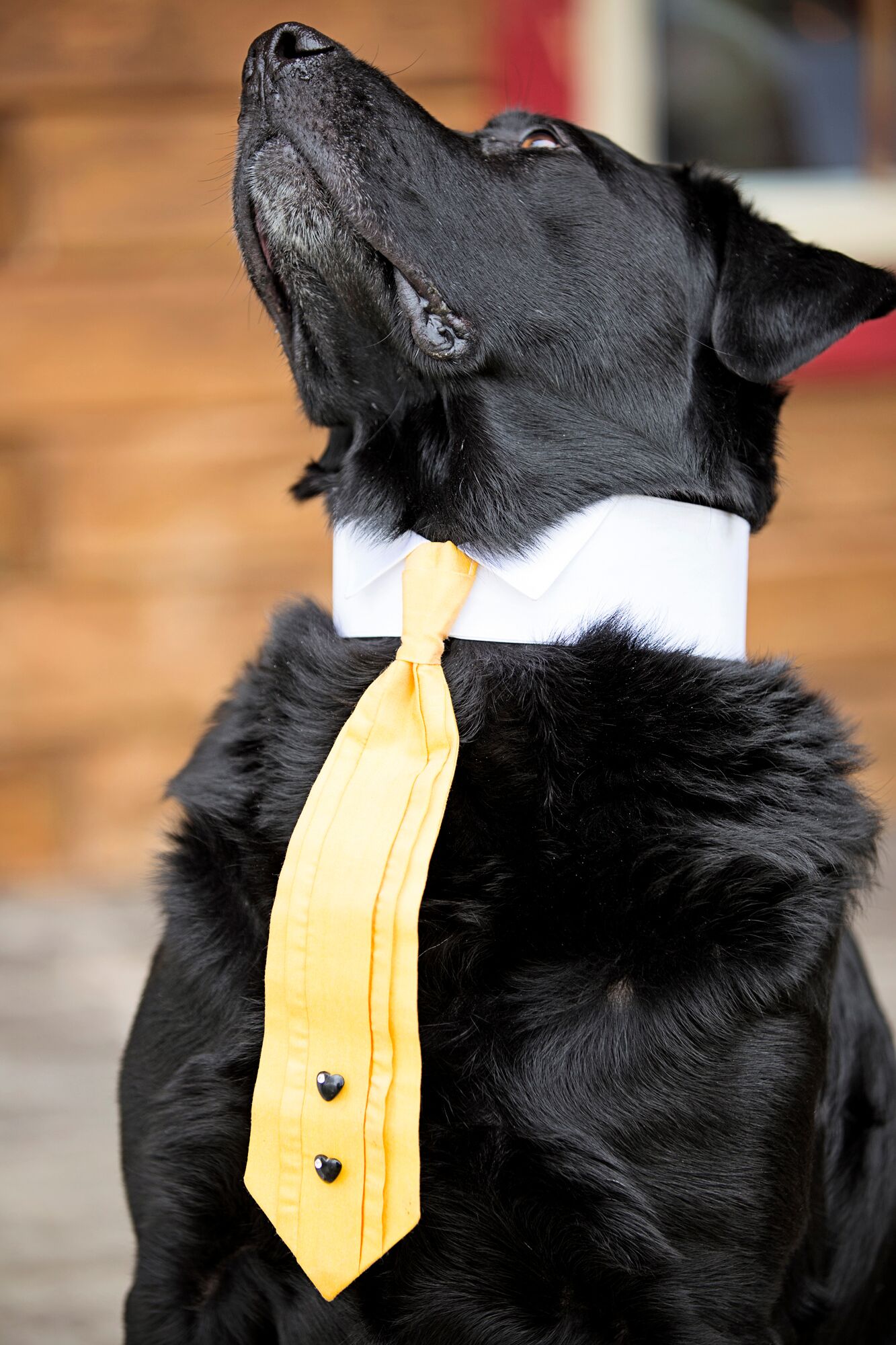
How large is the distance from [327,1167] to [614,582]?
2.47ft

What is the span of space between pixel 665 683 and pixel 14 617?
2.56 m

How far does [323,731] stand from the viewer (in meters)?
1.67

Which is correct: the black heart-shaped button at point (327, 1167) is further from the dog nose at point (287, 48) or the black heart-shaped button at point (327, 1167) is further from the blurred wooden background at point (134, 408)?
the blurred wooden background at point (134, 408)

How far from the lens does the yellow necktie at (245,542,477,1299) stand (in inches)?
54.6

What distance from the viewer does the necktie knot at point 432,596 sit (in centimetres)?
156

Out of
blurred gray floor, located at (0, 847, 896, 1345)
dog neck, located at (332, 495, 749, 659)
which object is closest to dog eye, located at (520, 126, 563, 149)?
dog neck, located at (332, 495, 749, 659)

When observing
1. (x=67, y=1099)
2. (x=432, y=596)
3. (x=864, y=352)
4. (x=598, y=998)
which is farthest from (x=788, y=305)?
(x=864, y=352)

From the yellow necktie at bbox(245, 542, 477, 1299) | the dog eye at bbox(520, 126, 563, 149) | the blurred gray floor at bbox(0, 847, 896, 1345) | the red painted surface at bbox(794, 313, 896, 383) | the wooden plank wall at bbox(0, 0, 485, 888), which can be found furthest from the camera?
the red painted surface at bbox(794, 313, 896, 383)

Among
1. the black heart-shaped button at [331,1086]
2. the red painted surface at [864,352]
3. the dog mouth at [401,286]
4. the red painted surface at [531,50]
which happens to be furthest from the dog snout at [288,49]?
the red painted surface at [864,352]

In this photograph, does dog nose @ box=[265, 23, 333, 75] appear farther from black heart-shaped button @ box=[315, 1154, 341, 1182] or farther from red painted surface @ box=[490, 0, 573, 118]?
red painted surface @ box=[490, 0, 573, 118]

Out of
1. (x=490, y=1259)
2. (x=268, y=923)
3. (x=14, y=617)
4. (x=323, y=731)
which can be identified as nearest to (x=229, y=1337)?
(x=490, y=1259)

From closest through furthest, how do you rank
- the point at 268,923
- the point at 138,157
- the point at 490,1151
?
the point at 490,1151 → the point at 268,923 → the point at 138,157

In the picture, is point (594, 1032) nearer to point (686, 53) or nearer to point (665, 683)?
point (665, 683)

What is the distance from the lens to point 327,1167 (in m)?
1.42
